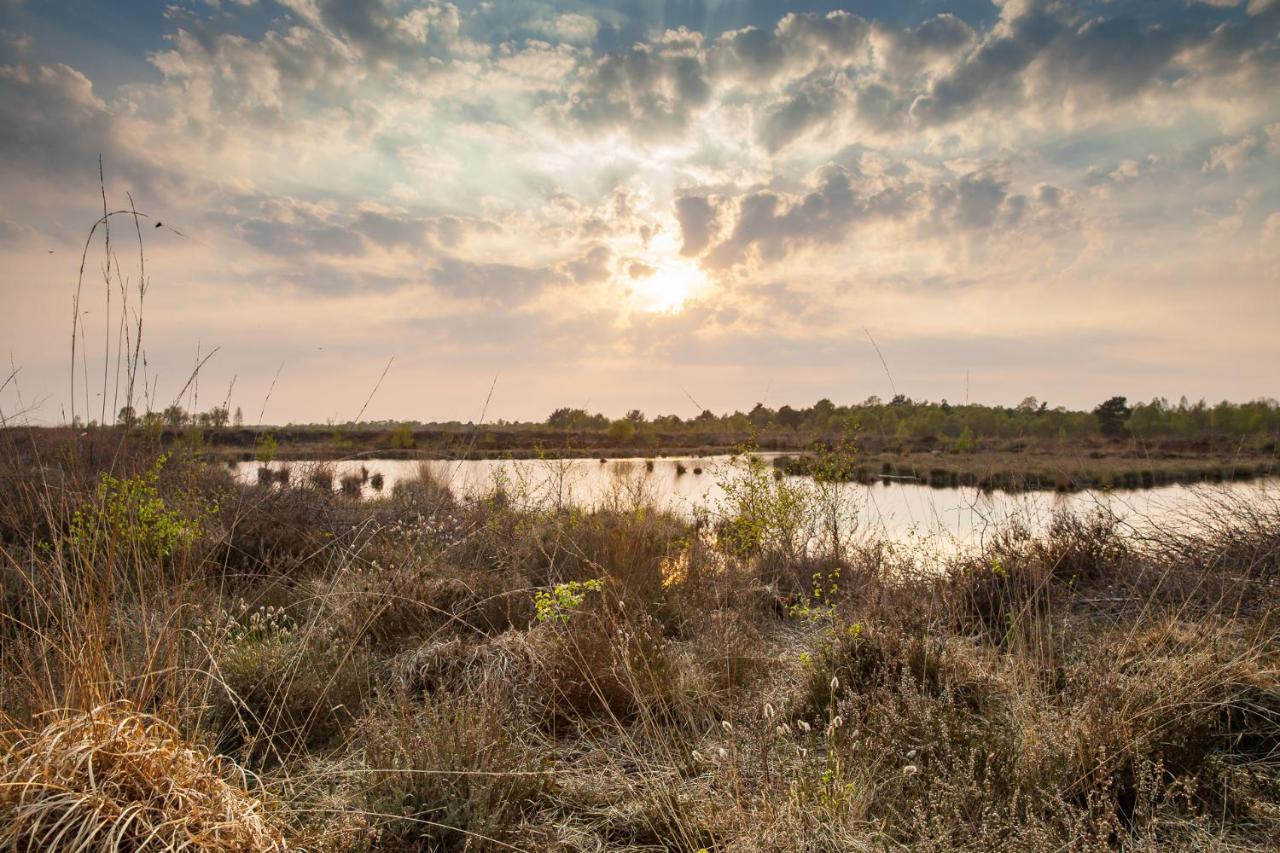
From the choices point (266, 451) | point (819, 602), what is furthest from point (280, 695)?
point (266, 451)

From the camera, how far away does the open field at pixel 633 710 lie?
2334 mm

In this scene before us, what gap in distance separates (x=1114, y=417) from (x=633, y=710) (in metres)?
64.2

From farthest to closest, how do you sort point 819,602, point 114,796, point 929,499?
point 929,499
point 819,602
point 114,796

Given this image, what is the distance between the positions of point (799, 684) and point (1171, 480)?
28.8m

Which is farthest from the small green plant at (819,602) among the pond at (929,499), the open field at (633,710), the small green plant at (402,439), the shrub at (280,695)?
the small green plant at (402,439)

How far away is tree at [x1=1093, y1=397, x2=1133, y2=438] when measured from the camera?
5491 cm

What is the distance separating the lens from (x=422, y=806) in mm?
2771

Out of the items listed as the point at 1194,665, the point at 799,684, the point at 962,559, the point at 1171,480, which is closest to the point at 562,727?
the point at 799,684

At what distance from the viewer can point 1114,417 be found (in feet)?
183

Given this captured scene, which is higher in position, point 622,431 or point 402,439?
point 622,431

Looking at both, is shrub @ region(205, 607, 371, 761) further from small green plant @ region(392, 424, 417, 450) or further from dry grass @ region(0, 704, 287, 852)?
small green plant @ region(392, 424, 417, 450)

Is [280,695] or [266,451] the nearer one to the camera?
[280,695]

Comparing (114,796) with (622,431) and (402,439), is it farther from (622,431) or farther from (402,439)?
(622,431)

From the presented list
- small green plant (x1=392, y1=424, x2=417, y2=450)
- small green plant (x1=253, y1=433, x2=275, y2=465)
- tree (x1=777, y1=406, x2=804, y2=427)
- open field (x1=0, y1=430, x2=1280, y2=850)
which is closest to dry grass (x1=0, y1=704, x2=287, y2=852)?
open field (x1=0, y1=430, x2=1280, y2=850)
